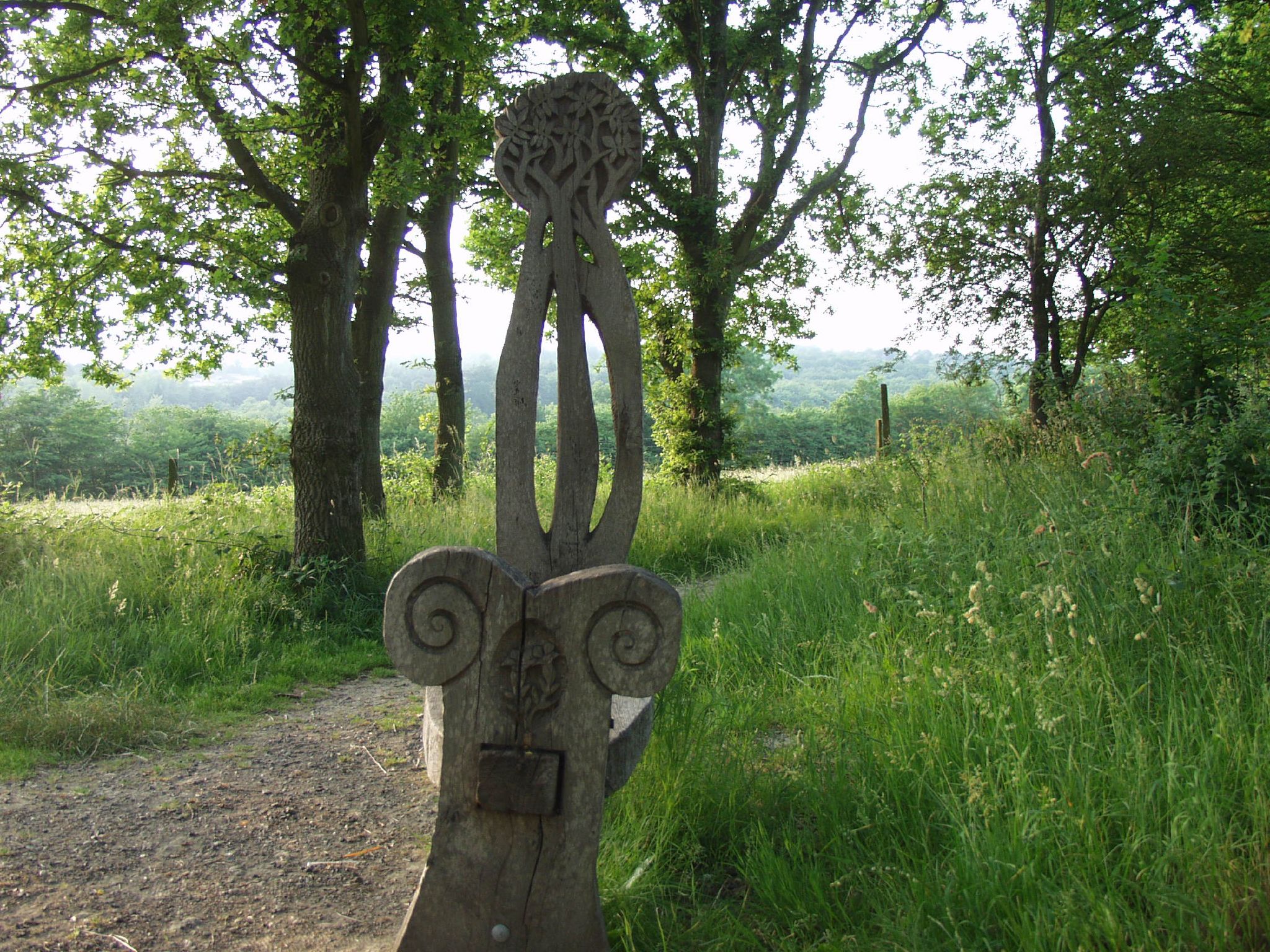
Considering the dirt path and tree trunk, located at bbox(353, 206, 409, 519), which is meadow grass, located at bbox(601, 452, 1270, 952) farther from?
tree trunk, located at bbox(353, 206, 409, 519)

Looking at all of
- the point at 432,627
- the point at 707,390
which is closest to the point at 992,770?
the point at 432,627

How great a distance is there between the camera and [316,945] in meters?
2.52

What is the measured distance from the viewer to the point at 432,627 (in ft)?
7.16

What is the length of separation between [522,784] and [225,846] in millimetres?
1699

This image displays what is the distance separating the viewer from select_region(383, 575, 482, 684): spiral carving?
2.18 meters

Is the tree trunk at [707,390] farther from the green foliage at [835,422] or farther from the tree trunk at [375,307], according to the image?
the green foliage at [835,422]

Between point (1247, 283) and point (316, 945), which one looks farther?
point (1247, 283)

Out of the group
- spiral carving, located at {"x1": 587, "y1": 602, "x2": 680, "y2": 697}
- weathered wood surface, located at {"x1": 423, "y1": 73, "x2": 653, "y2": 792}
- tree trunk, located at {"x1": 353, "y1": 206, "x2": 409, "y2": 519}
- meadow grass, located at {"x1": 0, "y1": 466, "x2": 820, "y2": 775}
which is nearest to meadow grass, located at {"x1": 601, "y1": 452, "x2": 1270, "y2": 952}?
weathered wood surface, located at {"x1": 423, "y1": 73, "x2": 653, "y2": 792}

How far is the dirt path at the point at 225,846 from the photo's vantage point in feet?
8.52

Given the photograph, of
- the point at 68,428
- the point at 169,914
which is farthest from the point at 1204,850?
the point at 68,428

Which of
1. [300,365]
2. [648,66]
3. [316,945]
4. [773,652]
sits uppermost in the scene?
[648,66]

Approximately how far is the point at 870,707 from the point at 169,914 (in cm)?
→ 253

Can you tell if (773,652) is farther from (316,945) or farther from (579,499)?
(316,945)

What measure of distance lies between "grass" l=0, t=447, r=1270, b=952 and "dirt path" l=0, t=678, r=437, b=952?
468mm
